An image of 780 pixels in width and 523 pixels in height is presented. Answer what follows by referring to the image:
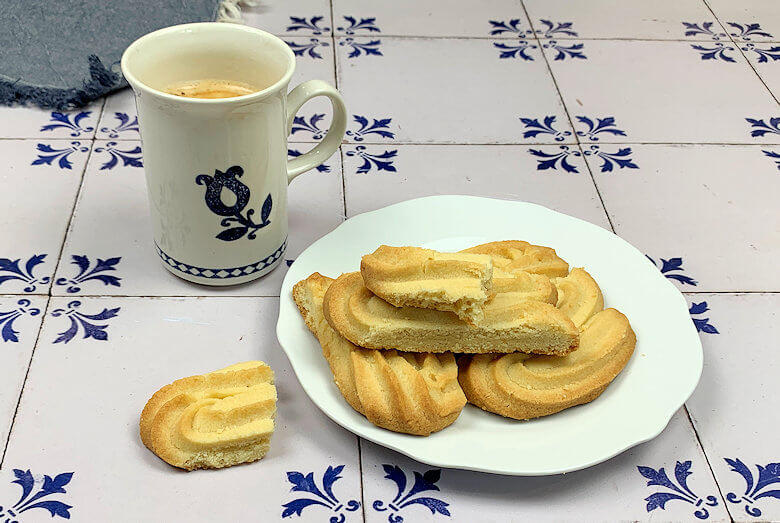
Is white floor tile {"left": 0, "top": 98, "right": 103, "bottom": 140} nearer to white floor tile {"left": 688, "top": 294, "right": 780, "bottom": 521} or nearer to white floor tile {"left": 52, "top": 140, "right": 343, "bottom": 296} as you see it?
white floor tile {"left": 52, "top": 140, "right": 343, "bottom": 296}

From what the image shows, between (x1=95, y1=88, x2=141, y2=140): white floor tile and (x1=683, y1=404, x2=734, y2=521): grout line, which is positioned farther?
(x1=95, y1=88, x2=141, y2=140): white floor tile

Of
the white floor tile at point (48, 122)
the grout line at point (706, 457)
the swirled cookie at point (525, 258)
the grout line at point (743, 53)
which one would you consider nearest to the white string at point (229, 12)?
the white floor tile at point (48, 122)

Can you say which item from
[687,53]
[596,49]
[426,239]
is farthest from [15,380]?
[687,53]

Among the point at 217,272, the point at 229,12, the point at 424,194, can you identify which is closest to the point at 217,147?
the point at 217,272

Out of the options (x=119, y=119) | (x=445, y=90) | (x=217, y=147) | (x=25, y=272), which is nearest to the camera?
(x=217, y=147)

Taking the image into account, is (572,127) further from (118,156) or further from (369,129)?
(118,156)

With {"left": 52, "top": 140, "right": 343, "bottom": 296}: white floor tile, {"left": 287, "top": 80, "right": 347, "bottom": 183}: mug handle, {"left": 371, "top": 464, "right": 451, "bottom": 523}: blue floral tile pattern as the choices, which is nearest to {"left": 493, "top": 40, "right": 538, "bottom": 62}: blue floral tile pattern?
{"left": 52, "top": 140, "right": 343, "bottom": 296}: white floor tile
